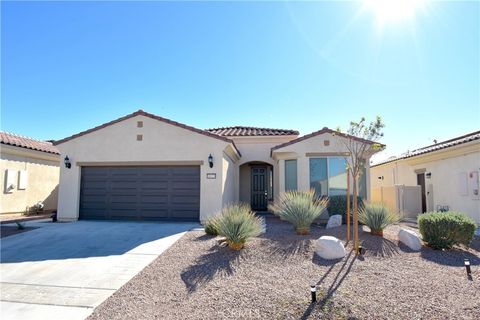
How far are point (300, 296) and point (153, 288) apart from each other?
2672 millimetres

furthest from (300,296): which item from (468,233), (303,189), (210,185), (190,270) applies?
(303,189)

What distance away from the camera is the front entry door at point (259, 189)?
56.5 ft

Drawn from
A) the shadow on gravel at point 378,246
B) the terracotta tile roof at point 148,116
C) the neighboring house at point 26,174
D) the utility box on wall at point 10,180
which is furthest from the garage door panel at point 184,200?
the neighboring house at point 26,174

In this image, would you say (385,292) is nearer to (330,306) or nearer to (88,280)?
(330,306)

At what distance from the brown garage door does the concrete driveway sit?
3.85 ft

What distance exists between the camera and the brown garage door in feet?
40.7

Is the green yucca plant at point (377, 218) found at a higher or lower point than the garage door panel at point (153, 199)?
lower

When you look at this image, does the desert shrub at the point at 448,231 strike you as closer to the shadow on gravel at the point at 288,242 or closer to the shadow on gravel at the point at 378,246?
the shadow on gravel at the point at 378,246

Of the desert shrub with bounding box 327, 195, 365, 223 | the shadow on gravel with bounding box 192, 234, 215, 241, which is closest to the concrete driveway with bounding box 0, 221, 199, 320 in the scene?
the shadow on gravel with bounding box 192, 234, 215, 241

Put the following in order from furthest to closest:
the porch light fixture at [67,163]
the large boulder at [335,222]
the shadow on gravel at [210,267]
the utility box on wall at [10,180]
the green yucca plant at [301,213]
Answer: the utility box on wall at [10,180], the porch light fixture at [67,163], the large boulder at [335,222], the green yucca plant at [301,213], the shadow on gravel at [210,267]

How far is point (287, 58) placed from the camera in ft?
36.2

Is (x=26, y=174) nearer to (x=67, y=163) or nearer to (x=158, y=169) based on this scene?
(x=67, y=163)

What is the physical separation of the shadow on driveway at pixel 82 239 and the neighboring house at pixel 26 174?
470cm

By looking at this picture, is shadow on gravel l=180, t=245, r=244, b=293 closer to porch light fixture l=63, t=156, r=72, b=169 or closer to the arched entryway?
porch light fixture l=63, t=156, r=72, b=169
